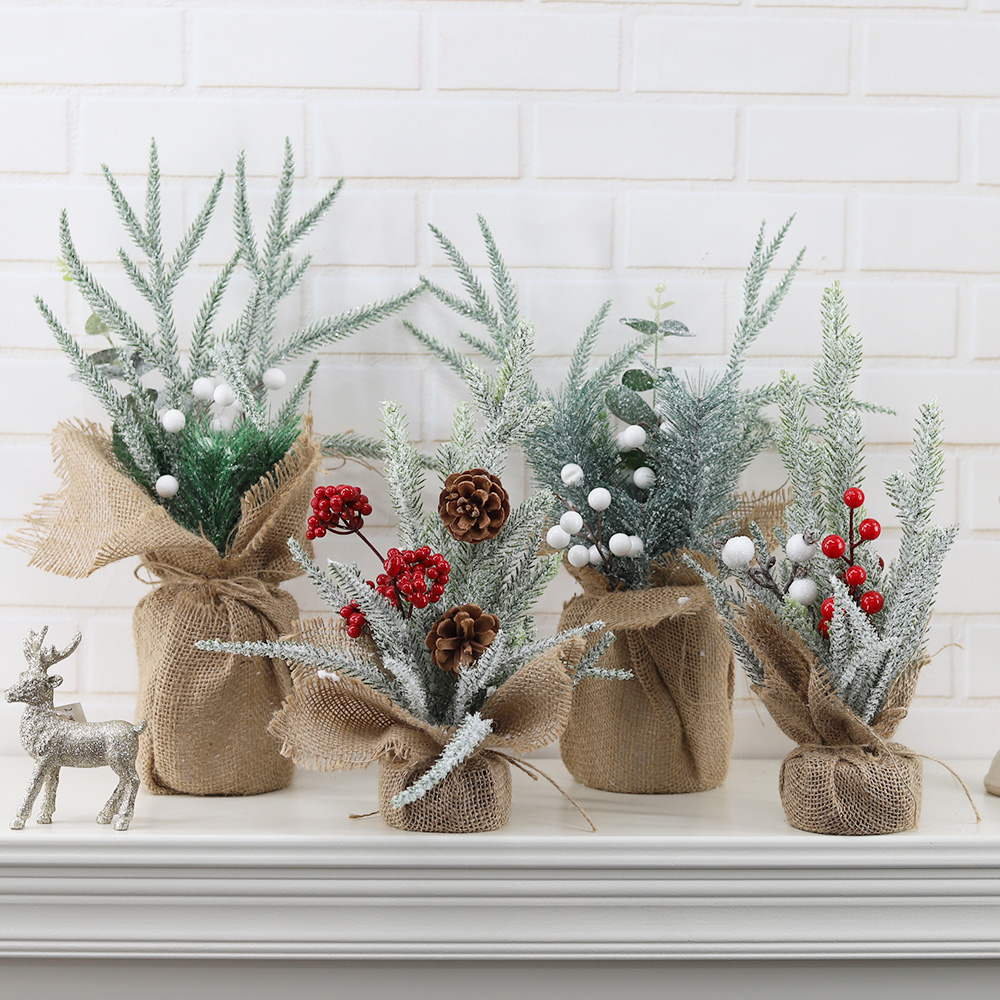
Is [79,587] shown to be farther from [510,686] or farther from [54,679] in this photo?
[510,686]

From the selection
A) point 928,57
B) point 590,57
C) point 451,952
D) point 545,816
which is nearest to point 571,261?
point 590,57

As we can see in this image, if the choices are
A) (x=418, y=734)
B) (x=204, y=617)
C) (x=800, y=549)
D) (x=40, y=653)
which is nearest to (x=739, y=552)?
(x=800, y=549)

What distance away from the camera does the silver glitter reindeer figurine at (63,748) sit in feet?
2.28

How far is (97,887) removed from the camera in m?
0.66

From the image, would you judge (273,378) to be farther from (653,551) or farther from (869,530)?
(869,530)

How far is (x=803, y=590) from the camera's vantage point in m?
0.69

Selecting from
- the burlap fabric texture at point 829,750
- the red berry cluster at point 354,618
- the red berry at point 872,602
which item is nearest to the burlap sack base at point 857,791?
the burlap fabric texture at point 829,750

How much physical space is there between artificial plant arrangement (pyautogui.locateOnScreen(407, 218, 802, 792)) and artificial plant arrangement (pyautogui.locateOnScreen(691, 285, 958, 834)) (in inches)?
2.7

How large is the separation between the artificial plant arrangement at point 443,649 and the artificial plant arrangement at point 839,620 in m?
0.14

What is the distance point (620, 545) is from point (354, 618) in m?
0.24

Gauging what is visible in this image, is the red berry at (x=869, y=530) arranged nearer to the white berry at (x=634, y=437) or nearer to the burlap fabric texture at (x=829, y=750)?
the burlap fabric texture at (x=829, y=750)

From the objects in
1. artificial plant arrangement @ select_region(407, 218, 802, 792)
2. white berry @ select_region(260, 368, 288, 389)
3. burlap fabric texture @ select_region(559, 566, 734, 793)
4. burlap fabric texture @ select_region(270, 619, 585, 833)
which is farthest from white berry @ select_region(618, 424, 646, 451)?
white berry @ select_region(260, 368, 288, 389)

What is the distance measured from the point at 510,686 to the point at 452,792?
90mm

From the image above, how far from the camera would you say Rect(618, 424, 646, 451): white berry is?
83 cm
